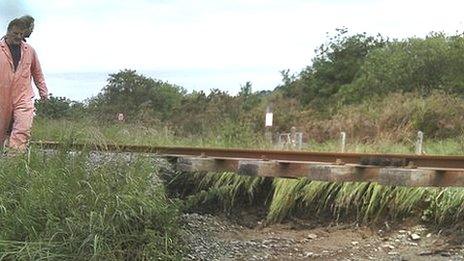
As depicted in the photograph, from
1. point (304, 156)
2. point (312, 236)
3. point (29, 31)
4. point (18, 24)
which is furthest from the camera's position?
point (304, 156)

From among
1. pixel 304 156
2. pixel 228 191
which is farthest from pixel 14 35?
pixel 304 156

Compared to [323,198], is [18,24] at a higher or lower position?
higher

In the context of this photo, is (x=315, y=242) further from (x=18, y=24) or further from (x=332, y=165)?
(x=18, y=24)

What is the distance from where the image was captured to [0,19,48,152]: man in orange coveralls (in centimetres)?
739

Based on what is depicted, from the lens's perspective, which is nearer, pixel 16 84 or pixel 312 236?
pixel 16 84

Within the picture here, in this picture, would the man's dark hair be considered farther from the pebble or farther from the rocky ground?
the pebble

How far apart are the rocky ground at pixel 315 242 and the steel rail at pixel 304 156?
776mm

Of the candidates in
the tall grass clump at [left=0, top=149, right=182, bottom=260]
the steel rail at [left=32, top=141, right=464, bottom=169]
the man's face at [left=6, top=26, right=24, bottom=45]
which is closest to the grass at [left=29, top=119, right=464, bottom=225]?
the steel rail at [left=32, top=141, right=464, bottom=169]

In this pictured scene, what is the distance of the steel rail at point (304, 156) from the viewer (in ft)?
23.2

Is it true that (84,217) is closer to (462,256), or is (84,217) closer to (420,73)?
(462,256)

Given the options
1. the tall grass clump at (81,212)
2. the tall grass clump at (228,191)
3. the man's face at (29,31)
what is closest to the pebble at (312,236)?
the tall grass clump at (228,191)

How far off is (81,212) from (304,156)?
315 centimetres

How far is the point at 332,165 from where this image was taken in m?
7.12

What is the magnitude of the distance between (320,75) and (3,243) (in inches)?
1701
